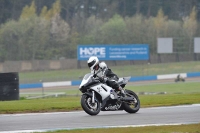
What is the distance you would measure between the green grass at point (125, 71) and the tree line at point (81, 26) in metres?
1.86

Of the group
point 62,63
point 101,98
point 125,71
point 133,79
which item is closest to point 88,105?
point 101,98

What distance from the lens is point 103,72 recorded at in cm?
1429

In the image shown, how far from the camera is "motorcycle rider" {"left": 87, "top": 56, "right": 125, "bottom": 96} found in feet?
46.6

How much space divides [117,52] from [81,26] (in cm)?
672

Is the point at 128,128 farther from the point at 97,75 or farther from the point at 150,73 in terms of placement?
the point at 150,73

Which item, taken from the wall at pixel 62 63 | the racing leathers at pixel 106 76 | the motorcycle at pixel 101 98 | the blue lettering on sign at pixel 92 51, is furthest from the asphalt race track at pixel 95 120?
the wall at pixel 62 63

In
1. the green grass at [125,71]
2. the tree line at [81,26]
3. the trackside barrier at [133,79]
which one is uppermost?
the tree line at [81,26]

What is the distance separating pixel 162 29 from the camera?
2269 inches

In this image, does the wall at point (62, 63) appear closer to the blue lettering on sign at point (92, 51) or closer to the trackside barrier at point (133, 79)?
the blue lettering on sign at point (92, 51)

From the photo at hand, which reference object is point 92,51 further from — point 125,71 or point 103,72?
point 103,72

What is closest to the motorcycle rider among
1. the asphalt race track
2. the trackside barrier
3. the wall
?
the asphalt race track

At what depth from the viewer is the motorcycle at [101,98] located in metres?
14.0

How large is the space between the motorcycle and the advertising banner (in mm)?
37812

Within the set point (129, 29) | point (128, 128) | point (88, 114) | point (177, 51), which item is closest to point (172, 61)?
point (177, 51)
